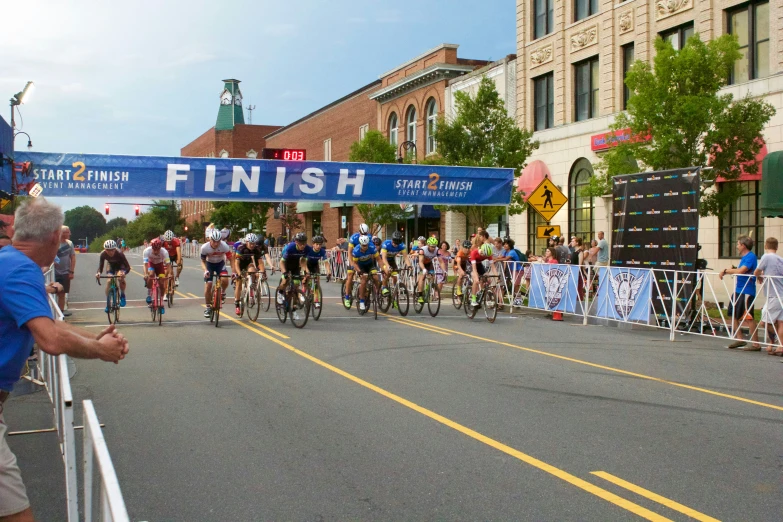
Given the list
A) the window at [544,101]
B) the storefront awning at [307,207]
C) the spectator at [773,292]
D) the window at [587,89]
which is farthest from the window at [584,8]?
the storefront awning at [307,207]

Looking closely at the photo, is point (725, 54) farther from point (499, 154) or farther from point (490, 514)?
point (490, 514)

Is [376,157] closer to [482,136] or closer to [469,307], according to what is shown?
[482,136]

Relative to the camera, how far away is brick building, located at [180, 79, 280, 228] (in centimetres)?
9338

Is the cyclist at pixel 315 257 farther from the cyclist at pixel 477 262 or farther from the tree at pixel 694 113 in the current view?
the tree at pixel 694 113

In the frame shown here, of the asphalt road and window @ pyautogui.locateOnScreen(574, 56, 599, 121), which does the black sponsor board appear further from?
window @ pyautogui.locateOnScreen(574, 56, 599, 121)

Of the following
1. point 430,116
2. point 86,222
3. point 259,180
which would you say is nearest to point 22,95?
point 259,180

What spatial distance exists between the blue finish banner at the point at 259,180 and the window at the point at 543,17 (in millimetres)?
11137

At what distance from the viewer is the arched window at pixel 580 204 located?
99.5 ft

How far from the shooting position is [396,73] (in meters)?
49.3

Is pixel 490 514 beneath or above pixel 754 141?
beneath

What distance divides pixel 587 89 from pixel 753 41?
26.1ft

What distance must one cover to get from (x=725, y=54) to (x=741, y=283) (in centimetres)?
865

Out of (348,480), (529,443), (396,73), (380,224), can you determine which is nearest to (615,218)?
(529,443)

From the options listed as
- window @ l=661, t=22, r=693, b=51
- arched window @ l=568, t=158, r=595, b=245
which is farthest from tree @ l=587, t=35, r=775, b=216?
arched window @ l=568, t=158, r=595, b=245
